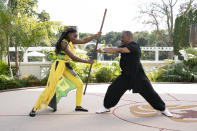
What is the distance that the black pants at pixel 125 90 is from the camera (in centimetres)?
430

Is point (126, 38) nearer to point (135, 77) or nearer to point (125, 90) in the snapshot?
point (135, 77)

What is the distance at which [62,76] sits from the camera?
4.84 metres

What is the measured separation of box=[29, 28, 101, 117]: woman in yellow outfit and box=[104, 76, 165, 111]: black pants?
0.62m

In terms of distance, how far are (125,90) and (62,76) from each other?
1.33m

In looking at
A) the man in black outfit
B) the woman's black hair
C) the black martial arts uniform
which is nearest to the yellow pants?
the woman's black hair

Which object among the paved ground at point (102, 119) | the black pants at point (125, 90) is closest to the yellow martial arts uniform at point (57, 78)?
the paved ground at point (102, 119)

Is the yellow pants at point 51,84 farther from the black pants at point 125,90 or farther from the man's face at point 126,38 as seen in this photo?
the man's face at point 126,38

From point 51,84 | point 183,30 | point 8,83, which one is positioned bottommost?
point 8,83

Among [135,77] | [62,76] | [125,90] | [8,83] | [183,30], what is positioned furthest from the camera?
[183,30]

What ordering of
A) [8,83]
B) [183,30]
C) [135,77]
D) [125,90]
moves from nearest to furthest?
[135,77]
[125,90]
[8,83]
[183,30]

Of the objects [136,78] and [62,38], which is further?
[62,38]

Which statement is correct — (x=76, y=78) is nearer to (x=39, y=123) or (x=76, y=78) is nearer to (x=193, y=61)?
(x=39, y=123)

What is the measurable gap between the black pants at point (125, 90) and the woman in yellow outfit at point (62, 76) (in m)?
0.62

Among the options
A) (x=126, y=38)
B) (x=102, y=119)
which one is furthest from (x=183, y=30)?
(x=102, y=119)
